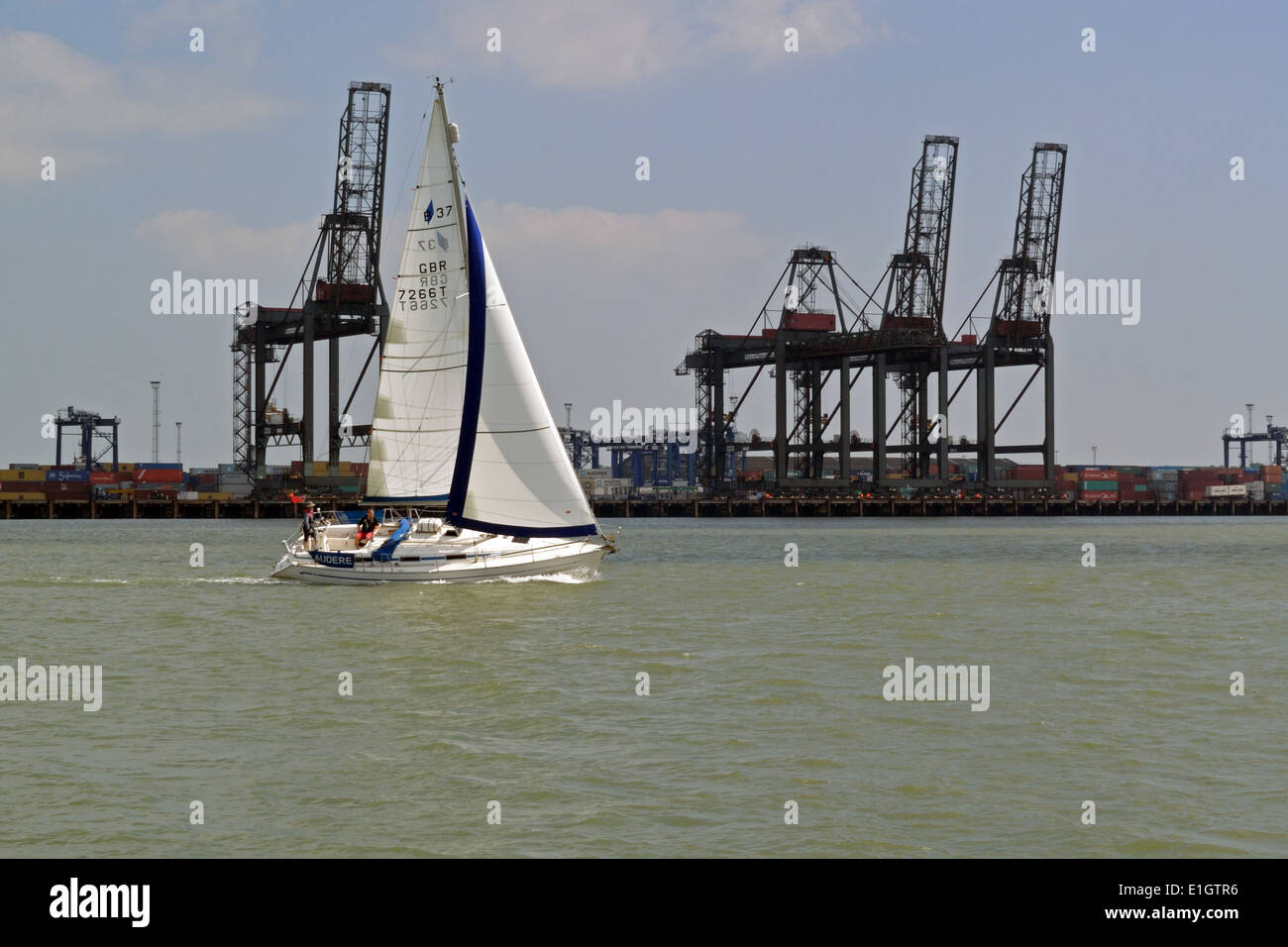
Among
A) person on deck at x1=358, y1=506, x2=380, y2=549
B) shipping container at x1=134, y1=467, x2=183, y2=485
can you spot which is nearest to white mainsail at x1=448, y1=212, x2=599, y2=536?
person on deck at x1=358, y1=506, x2=380, y2=549

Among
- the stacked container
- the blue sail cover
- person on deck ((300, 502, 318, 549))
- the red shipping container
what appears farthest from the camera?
the stacked container

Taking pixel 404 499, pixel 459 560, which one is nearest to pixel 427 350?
pixel 404 499

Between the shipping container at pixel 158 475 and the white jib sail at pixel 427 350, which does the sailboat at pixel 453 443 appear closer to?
the white jib sail at pixel 427 350

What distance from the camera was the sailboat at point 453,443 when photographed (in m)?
29.8

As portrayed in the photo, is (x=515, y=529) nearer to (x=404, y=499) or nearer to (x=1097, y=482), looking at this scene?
(x=404, y=499)

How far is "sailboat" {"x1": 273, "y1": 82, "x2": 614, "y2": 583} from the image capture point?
29.8 m

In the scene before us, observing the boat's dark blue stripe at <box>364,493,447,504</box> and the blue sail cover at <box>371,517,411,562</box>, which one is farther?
the boat's dark blue stripe at <box>364,493,447,504</box>

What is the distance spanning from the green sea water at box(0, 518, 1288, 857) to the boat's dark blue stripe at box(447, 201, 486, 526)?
7.86 feet

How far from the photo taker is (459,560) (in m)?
29.6

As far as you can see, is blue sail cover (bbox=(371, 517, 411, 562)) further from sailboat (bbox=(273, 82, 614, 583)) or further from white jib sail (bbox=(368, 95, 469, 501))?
white jib sail (bbox=(368, 95, 469, 501))

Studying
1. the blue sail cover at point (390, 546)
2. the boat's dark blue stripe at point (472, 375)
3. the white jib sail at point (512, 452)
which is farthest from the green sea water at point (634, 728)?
the boat's dark blue stripe at point (472, 375)

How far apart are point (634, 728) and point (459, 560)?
1499 cm
